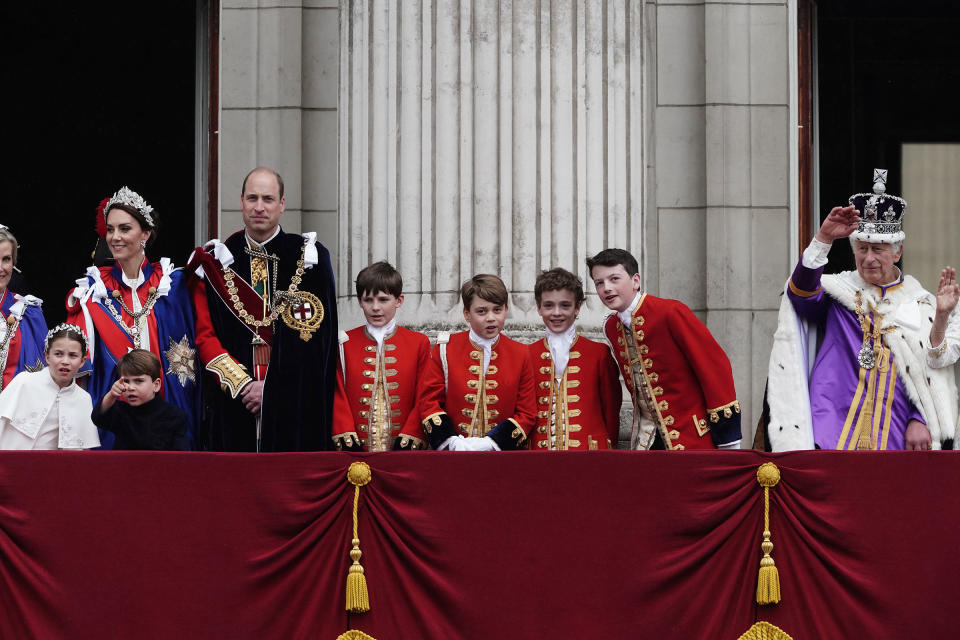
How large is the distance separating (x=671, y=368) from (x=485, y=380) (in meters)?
0.83

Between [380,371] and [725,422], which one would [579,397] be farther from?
[380,371]

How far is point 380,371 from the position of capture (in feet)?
23.1

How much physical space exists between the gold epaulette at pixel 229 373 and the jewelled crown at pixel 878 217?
9.07 ft

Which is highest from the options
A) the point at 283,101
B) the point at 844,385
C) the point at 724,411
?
the point at 283,101

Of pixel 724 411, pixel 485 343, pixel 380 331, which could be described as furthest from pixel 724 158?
pixel 380 331

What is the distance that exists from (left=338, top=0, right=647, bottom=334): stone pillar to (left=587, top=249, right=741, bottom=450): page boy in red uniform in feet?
5.09

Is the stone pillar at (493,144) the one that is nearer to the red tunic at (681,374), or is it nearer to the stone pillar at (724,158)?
the stone pillar at (724,158)

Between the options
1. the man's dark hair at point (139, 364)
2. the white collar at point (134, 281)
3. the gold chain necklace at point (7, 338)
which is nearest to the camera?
the man's dark hair at point (139, 364)

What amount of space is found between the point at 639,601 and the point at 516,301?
2742 millimetres

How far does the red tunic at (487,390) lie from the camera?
275 inches

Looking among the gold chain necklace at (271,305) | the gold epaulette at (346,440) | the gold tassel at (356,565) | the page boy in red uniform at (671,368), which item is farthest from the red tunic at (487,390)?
the gold tassel at (356,565)

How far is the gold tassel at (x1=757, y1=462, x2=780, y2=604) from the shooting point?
588cm

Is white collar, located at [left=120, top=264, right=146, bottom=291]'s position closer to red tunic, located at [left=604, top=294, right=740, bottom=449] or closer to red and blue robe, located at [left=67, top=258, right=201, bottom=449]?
red and blue robe, located at [left=67, top=258, right=201, bottom=449]

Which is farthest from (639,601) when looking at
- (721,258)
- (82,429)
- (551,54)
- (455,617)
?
(721,258)
